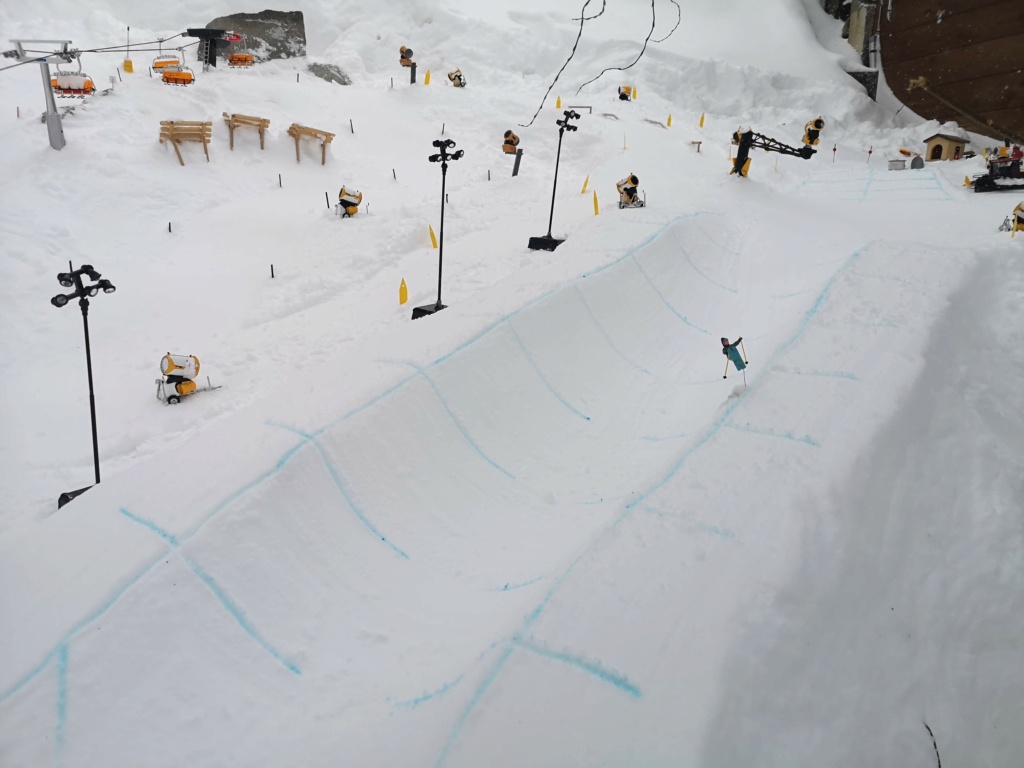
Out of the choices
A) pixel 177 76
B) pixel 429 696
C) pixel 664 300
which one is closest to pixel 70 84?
pixel 177 76

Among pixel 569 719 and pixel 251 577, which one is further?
pixel 251 577

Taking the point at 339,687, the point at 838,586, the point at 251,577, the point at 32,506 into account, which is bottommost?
the point at 32,506

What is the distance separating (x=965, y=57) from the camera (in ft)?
58.6

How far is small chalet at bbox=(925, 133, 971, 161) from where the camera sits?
17.6 metres

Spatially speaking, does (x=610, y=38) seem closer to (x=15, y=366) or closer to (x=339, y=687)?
(x=15, y=366)

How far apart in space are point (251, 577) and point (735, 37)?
29240 millimetres

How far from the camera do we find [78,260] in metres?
11.3

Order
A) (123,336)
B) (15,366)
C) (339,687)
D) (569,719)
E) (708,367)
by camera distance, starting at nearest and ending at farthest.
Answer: (569,719), (339,687), (708,367), (15,366), (123,336)

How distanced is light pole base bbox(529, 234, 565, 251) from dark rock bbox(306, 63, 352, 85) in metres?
15.3

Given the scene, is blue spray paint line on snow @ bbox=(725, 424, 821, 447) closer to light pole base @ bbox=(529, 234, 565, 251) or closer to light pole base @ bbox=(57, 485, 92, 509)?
light pole base @ bbox=(57, 485, 92, 509)

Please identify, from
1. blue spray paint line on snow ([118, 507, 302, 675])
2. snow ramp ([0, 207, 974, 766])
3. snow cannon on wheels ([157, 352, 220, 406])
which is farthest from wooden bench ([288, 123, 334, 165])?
blue spray paint line on snow ([118, 507, 302, 675])

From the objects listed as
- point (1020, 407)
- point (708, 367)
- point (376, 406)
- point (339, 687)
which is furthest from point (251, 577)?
point (1020, 407)

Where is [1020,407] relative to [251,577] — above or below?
above

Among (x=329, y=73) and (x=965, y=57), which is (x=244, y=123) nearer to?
(x=329, y=73)
